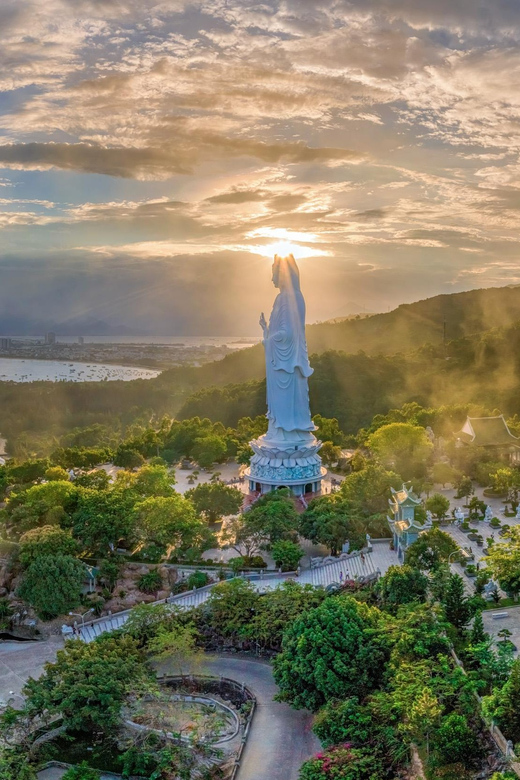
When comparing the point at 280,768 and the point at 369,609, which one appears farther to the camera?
the point at 369,609

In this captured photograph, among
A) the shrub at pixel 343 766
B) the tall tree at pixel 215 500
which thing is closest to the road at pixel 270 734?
the shrub at pixel 343 766

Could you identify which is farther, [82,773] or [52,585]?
[52,585]

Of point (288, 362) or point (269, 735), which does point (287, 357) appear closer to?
point (288, 362)

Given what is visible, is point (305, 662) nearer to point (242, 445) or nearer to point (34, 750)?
point (34, 750)

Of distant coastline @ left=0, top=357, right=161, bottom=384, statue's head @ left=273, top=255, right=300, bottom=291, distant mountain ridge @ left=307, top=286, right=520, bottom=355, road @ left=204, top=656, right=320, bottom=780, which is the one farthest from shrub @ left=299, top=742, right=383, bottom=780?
distant coastline @ left=0, top=357, right=161, bottom=384

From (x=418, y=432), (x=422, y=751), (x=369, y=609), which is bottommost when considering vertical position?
(x=422, y=751)

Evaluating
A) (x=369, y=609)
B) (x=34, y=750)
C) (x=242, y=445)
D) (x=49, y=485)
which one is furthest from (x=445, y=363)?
(x=34, y=750)

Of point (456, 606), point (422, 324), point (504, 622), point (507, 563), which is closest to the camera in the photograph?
point (456, 606)

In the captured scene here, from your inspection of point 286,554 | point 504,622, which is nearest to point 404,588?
point 504,622
